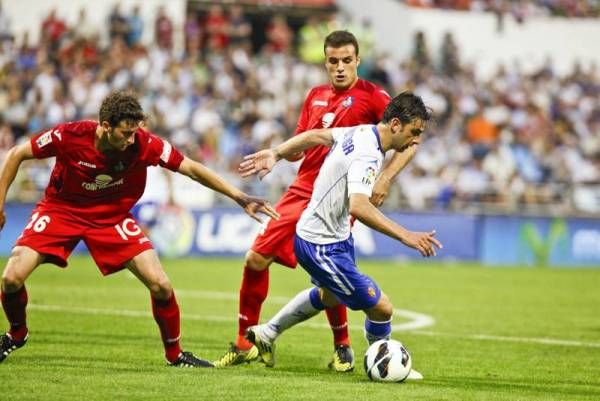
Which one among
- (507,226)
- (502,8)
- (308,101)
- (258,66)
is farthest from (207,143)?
(308,101)

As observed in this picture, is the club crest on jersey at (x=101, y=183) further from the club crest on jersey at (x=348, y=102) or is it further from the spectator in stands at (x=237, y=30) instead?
the spectator in stands at (x=237, y=30)

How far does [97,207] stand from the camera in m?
9.90

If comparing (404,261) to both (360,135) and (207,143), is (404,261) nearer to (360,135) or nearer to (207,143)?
(207,143)

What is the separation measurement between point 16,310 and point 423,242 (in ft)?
11.4

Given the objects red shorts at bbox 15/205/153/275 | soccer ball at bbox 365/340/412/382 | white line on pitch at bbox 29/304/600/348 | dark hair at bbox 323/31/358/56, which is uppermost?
dark hair at bbox 323/31/358/56

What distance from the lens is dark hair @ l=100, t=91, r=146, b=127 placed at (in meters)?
9.22

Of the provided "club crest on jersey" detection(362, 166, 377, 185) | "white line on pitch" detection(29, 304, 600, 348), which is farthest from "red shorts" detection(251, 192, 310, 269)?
"white line on pitch" detection(29, 304, 600, 348)

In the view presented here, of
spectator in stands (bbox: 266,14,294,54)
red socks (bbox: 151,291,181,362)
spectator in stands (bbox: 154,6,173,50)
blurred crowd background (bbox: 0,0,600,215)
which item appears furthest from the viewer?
spectator in stands (bbox: 266,14,294,54)

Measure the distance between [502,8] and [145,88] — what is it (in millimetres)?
13210

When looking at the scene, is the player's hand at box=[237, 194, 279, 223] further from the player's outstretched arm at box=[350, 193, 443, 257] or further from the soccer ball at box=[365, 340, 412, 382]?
the soccer ball at box=[365, 340, 412, 382]

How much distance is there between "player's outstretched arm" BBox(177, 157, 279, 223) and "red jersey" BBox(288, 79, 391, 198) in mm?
1090

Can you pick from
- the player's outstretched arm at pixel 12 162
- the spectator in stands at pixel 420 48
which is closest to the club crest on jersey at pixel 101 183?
the player's outstretched arm at pixel 12 162

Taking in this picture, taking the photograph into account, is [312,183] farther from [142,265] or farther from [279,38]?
[279,38]

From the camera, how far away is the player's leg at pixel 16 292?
9.56 meters
